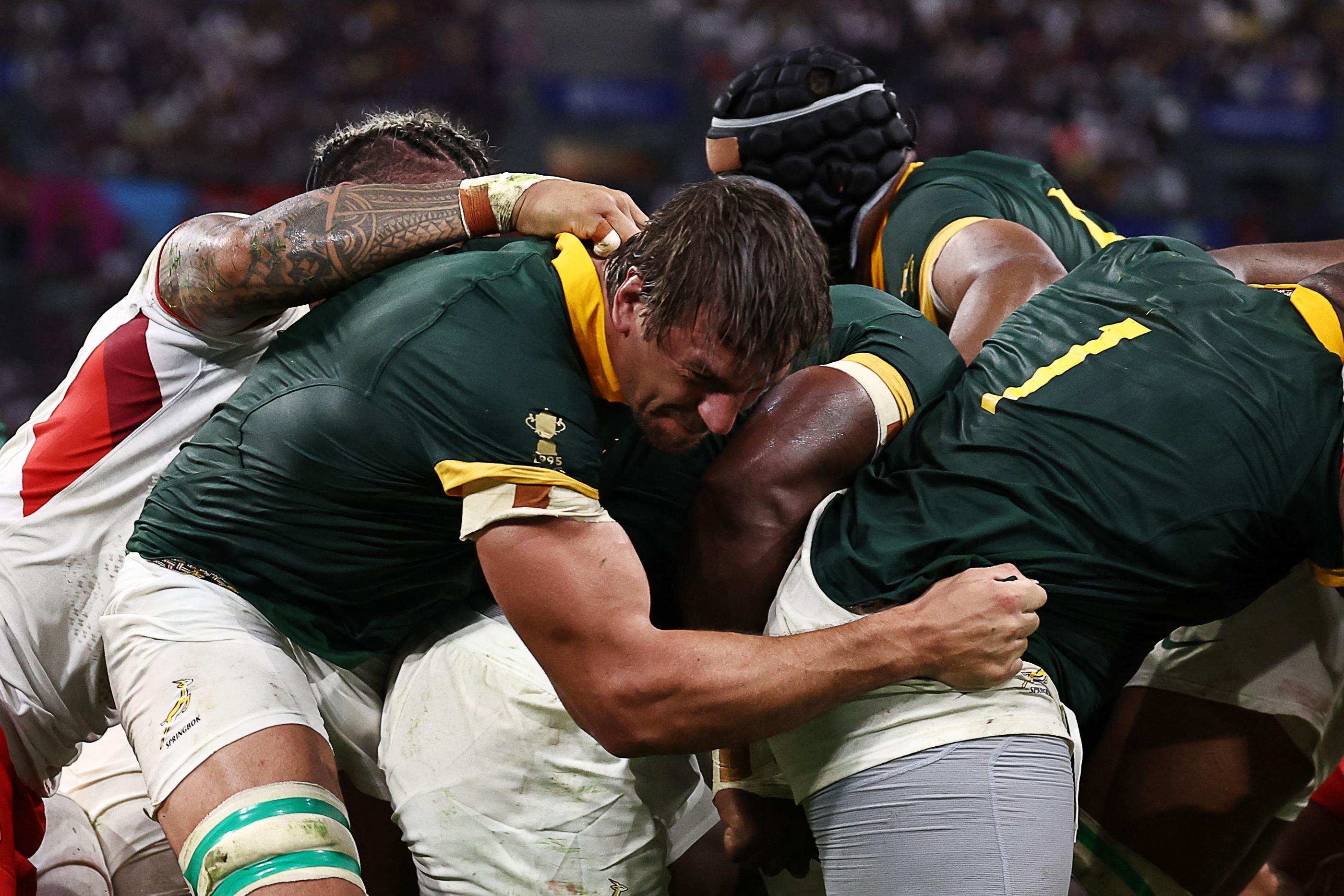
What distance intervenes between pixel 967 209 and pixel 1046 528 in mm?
1402

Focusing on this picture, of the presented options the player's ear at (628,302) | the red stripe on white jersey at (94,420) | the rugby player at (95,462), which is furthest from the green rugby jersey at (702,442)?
the red stripe on white jersey at (94,420)

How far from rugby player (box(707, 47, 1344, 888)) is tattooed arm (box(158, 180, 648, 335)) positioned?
0.74 m

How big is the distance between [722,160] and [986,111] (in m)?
10.5

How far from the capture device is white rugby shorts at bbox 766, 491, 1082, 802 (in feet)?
7.13

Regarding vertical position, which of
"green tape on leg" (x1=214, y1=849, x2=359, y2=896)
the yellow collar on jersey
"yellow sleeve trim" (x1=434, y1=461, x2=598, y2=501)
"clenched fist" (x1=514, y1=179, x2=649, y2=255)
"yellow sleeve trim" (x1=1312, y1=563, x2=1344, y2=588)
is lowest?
"green tape on leg" (x1=214, y1=849, x2=359, y2=896)

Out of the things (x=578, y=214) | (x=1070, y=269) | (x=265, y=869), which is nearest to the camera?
(x=265, y=869)

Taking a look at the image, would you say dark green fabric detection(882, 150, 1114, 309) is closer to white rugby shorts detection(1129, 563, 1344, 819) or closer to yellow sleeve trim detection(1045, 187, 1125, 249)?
yellow sleeve trim detection(1045, 187, 1125, 249)

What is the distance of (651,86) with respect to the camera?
1351cm

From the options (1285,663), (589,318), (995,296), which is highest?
(589,318)

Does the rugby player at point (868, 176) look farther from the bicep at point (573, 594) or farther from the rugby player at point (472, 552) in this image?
the bicep at point (573, 594)

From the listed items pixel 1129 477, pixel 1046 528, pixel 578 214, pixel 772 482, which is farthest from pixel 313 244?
pixel 1129 477

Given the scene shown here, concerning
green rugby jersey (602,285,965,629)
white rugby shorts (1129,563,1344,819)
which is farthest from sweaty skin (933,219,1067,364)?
white rugby shorts (1129,563,1344,819)

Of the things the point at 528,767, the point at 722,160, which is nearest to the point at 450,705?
the point at 528,767

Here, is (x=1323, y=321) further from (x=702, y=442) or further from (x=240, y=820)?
(x=240, y=820)
